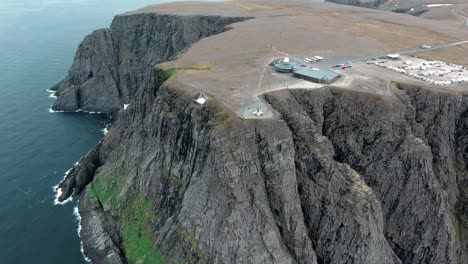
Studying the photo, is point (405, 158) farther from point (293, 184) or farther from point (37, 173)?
point (37, 173)

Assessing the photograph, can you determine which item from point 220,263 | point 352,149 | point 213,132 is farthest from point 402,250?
point 213,132

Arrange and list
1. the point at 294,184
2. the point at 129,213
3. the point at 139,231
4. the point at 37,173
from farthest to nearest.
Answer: the point at 37,173
the point at 129,213
the point at 139,231
the point at 294,184

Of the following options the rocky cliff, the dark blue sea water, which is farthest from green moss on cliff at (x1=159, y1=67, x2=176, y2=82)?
the dark blue sea water

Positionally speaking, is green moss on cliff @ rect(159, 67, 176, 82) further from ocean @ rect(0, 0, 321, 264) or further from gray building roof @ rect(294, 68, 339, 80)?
ocean @ rect(0, 0, 321, 264)

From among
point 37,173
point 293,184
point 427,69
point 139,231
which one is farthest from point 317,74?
point 37,173

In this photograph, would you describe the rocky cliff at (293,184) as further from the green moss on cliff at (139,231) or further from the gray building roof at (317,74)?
the gray building roof at (317,74)

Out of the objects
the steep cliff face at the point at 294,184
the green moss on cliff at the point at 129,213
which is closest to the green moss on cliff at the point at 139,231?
the green moss on cliff at the point at 129,213
